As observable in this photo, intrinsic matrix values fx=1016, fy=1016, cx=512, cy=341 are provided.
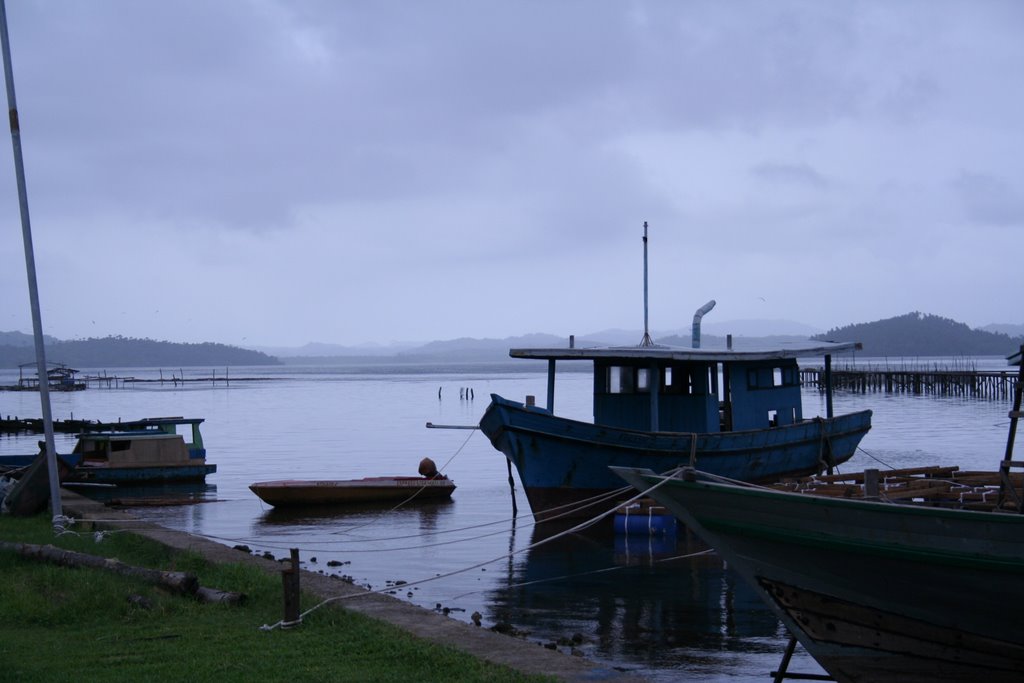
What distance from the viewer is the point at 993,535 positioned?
7906 mm

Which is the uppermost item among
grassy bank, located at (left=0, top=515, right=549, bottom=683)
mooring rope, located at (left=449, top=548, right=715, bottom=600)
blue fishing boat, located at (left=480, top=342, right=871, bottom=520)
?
blue fishing boat, located at (left=480, top=342, right=871, bottom=520)

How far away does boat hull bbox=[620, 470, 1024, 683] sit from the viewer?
802 cm

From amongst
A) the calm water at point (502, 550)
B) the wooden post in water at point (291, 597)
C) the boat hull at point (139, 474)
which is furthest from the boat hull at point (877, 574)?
the boat hull at point (139, 474)

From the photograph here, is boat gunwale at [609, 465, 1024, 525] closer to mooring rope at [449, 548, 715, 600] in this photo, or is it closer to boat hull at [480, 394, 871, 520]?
mooring rope at [449, 548, 715, 600]

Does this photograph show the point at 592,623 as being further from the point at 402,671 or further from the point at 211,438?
the point at 211,438

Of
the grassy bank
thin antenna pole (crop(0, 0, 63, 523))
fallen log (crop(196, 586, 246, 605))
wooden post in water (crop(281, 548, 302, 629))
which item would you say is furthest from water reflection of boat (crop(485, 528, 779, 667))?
thin antenna pole (crop(0, 0, 63, 523))

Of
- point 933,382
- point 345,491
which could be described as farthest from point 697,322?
point 933,382

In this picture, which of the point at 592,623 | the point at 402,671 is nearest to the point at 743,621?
the point at 592,623

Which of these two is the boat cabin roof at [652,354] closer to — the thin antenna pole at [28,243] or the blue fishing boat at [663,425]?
the blue fishing boat at [663,425]

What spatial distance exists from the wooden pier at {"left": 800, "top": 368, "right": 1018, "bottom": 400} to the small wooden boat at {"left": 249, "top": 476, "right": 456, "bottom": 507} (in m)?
59.8

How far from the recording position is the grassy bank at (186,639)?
7816mm

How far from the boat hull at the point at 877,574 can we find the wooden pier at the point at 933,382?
71.1m

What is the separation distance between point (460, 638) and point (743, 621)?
502cm

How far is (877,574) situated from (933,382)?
284 feet
